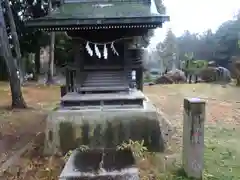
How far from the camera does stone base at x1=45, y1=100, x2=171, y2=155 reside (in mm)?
6270

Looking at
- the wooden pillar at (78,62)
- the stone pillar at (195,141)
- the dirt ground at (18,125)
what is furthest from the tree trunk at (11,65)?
the stone pillar at (195,141)

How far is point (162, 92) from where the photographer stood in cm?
1708

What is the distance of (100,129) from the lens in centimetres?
635

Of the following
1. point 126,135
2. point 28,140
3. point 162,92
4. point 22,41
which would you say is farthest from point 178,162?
point 22,41

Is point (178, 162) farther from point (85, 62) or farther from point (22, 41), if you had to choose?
point (22, 41)

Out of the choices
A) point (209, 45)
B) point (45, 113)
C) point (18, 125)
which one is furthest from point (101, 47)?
point (209, 45)

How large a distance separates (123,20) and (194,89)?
12.1 m

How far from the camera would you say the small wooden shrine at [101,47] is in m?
6.30

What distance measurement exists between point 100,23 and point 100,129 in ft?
6.89

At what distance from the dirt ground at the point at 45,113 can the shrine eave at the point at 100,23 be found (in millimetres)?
2596

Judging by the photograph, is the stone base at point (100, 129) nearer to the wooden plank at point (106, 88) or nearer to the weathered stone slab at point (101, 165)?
the weathered stone slab at point (101, 165)

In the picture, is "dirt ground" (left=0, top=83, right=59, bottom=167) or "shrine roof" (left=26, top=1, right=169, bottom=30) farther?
"dirt ground" (left=0, top=83, right=59, bottom=167)

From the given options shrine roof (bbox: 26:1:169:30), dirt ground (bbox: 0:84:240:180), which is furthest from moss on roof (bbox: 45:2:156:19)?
dirt ground (bbox: 0:84:240:180)

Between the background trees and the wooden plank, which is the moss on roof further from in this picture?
the background trees
